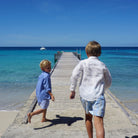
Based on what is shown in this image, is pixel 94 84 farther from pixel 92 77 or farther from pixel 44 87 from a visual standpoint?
pixel 44 87

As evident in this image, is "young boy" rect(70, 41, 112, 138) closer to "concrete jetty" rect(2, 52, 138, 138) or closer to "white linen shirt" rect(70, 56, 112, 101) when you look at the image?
"white linen shirt" rect(70, 56, 112, 101)

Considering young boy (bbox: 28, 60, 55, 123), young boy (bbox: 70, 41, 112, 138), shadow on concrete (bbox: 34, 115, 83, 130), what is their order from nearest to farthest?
young boy (bbox: 70, 41, 112, 138), young boy (bbox: 28, 60, 55, 123), shadow on concrete (bbox: 34, 115, 83, 130)

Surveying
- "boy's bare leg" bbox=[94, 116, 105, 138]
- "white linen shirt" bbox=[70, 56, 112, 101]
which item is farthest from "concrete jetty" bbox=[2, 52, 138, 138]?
"white linen shirt" bbox=[70, 56, 112, 101]

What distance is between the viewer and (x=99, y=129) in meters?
2.61

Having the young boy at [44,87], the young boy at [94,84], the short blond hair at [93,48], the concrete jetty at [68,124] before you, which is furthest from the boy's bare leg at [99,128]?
the young boy at [44,87]

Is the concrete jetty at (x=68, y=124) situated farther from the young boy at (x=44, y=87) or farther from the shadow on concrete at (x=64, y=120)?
the young boy at (x=44, y=87)

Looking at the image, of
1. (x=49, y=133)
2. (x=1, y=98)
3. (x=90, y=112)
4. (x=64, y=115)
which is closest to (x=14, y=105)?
(x=1, y=98)

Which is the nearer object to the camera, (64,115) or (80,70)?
(80,70)

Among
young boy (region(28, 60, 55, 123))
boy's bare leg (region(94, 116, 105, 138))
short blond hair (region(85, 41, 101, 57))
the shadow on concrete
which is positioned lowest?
the shadow on concrete

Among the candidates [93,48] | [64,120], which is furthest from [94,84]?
[64,120]

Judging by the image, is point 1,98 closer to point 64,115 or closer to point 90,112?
point 64,115

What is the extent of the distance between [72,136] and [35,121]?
3.43 feet

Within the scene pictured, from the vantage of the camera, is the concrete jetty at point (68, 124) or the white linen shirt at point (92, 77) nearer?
the white linen shirt at point (92, 77)

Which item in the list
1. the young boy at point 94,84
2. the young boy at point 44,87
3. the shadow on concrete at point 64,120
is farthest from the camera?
the shadow on concrete at point 64,120
